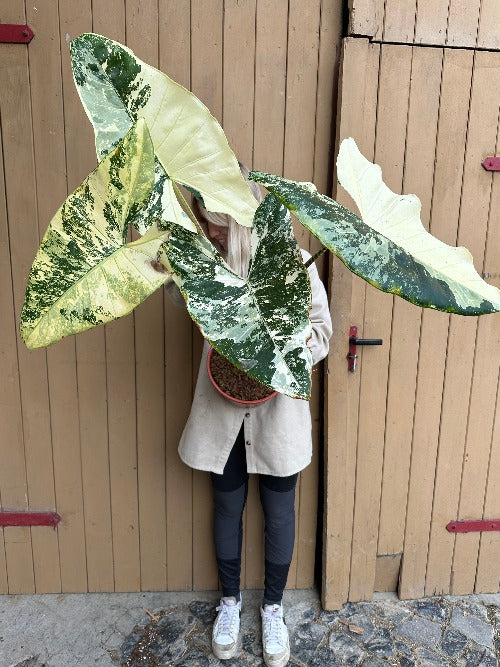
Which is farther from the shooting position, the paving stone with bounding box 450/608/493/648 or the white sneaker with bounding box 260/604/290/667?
the paving stone with bounding box 450/608/493/648

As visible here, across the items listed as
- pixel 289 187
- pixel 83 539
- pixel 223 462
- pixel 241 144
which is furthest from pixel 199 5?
pixel 83 539

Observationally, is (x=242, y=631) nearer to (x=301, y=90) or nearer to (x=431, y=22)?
(x=301, y=90)

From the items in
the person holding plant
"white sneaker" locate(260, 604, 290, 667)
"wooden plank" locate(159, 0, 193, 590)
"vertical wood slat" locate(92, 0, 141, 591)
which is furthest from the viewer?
"vertical wood slat" locate(92, 0, 141, 591)

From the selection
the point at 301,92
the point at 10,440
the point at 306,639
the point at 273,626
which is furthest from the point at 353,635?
the point at 301,92

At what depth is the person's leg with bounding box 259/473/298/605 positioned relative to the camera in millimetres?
1793

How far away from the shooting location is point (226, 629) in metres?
1.84

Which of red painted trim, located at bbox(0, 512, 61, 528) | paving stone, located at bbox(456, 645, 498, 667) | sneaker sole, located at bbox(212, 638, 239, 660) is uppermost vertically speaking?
red painted trim, located at bbox(0, 512, 61, 528)

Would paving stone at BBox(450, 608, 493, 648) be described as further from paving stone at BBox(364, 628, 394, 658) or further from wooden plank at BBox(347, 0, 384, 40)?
wooden plank at BBox(347, 0, 384, 40)

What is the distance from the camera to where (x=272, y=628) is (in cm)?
184

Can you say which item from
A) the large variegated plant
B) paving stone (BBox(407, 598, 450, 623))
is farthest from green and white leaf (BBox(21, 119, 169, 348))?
paving stone (BBox(407, 598, 450, 623))

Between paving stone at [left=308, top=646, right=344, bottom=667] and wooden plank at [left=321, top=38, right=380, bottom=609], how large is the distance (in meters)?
0.19

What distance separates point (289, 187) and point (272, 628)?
63.5 inches

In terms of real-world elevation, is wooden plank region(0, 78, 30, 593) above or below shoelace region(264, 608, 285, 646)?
above

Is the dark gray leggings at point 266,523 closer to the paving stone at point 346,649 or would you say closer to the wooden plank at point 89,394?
the paving stone at point 346,649
